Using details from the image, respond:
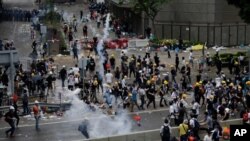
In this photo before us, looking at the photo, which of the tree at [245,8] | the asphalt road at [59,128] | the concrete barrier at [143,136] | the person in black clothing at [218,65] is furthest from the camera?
the tree at [245,8]

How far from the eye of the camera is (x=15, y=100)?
108ft

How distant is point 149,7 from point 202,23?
506 cm

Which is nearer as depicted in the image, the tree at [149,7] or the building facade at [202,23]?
the tree at [149,7]

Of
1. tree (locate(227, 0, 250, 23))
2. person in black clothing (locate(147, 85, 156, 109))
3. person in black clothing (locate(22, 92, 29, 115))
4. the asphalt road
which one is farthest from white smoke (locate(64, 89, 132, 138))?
tree (locate(227, 0, 250, 23))

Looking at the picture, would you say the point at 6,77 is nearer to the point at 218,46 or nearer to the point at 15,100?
the point at 15,100

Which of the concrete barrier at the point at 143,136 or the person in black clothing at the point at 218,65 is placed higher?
the person in black clothing at the point at 218,65

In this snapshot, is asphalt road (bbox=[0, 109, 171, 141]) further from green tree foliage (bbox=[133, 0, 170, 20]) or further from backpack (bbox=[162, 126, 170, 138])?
green tree foliage (bbox=[133, 0, 170, 20])

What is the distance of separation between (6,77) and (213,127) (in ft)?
45.4

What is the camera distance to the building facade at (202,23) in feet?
186

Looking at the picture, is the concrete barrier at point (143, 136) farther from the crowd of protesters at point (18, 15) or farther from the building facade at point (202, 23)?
the crowd of protesters at point (18, 15)

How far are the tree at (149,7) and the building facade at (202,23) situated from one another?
7.19ft

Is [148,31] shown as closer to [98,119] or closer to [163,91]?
[163,91]

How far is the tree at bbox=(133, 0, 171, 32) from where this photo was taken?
5478cm

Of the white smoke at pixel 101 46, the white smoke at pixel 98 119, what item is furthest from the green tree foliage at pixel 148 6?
the white smoke at pixel 98 119
